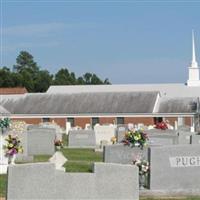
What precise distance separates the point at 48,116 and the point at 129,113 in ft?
26.5

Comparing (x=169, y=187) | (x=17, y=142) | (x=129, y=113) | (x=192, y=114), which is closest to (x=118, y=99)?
(x=129, y=113)

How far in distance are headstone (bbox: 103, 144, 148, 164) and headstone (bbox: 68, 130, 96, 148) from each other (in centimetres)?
1524

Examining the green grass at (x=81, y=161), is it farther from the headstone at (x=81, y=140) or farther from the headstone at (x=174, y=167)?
the headstone at (x=81, y=140)

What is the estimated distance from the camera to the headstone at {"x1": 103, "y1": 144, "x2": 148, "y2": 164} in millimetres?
19203

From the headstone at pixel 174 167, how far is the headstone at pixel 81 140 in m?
18.2

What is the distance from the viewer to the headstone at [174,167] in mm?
16375

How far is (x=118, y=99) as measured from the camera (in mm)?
69062

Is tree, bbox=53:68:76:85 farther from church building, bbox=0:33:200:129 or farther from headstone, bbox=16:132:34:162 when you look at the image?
headstone, bbox=16:132:34:162

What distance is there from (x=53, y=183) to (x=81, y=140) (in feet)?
74.7

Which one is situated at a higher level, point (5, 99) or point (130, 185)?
point (5, 99)

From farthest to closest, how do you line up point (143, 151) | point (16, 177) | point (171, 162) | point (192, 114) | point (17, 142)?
point (192, 114), point (17, 142), point (143, 151), point (171, 162), point (16, 177)

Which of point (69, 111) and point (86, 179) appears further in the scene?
point (69, 111)

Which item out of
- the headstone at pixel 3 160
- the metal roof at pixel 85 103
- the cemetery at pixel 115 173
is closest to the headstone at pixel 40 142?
the cemetery at pixel 115 173

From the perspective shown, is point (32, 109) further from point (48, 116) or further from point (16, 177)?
point (16, 177)
